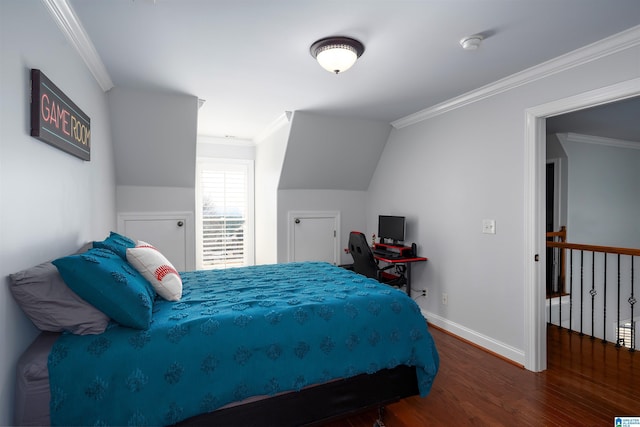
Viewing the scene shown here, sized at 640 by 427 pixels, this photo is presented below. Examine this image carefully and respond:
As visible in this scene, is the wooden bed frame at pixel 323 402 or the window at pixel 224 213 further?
the window at pixel 224 213

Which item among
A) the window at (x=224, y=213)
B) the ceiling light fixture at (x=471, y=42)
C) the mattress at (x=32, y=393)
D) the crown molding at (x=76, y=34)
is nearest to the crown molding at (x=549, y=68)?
the ceiling light fixture at (x=471, y=42)

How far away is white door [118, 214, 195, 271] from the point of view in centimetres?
388

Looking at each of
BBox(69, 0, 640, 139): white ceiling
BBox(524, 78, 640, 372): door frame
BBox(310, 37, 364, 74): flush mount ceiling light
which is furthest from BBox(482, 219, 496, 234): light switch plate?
BBox(310, 37, 364, 74): flush mount ceiling light

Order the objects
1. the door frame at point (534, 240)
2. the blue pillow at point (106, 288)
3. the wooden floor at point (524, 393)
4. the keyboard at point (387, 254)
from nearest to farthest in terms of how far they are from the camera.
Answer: the blue pillow at point (106, 288) → the wooden floor at point (524, 393) → the door frame at point (534, 240) → the keyboard at point (387, 254)

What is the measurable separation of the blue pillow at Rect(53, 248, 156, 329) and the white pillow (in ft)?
1.02

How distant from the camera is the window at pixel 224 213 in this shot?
200 inches

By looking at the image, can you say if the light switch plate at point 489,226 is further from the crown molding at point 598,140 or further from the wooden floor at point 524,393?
the crown molding at point 598,140

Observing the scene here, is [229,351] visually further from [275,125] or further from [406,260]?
[275,125]

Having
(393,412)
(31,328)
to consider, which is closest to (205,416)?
(31,328)

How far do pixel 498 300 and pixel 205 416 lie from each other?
2637 millimetres

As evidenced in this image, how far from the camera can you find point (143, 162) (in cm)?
374

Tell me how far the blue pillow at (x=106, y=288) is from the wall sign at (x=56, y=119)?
2.17 feet

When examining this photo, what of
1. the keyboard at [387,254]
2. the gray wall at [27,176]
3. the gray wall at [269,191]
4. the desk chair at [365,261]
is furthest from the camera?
the gray wall at [269,191]

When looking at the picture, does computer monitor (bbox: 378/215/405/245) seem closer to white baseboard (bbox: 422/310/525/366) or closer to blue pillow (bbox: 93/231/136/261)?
white baseboard (bbox: 422/310/525/366)
